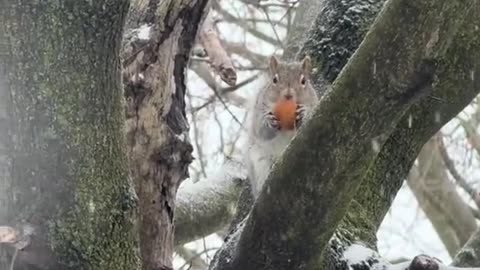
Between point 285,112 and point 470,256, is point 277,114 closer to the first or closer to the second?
point 285,112

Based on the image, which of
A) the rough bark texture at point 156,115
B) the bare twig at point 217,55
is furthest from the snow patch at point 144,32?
the bare twig at point 217,55

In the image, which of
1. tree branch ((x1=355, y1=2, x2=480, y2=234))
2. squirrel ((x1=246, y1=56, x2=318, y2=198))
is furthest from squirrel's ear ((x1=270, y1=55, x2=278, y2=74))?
tree branch ((x1=355, y1=2, x2=480, y2=234))

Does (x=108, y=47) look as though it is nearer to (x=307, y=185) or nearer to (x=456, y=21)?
(x=307, y=185)

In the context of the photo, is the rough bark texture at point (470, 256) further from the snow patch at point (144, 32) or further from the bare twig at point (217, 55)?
the snow patch at point (144, 32)

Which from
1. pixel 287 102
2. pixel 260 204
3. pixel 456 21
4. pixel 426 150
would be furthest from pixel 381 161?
pixel 426 150

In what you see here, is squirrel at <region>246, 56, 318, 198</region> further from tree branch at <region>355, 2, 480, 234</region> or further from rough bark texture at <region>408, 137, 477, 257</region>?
rough bark texture at <region>408, 137, 477, 257</region>

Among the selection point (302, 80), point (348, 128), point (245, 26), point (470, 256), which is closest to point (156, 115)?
point (302, 80)
